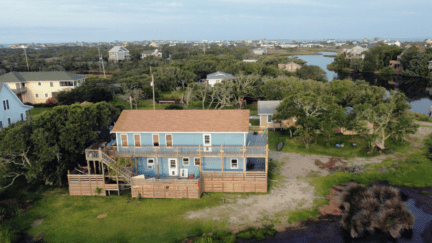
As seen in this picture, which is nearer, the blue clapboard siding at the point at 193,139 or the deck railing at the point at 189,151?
the deck railing at the point at 189,151

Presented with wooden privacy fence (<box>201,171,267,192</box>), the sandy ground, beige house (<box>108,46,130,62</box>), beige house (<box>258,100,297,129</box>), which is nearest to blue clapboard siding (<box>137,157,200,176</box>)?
wooden privacy fence (<box>201,171,267,192</box>)

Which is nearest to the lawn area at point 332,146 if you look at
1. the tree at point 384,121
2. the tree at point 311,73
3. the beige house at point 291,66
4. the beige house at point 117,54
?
the tree at point 384,121

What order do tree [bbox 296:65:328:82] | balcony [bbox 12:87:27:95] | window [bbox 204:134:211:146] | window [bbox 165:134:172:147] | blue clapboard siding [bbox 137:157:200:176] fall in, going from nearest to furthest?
1. window [bbox 204:134:211:146]
2. window [bbox 165:134:172:147]
3. blue clapboard siding [bbox 137:157:200:176]
4. balcony [bbox 12:87:27:95]
5. tree [bbox 296:65:328:82]

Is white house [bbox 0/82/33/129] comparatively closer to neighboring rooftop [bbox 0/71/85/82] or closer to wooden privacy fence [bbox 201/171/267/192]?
neighboring rooftop [bbox 0/71/85/82]

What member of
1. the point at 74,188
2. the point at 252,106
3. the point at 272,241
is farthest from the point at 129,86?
the point at 272,241

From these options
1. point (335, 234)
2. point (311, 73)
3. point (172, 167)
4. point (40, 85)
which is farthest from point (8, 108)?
point (311, 73)

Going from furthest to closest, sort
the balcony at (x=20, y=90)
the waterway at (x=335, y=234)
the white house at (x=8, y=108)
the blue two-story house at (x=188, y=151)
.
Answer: the balcony at (x=20, y=90), the white house at (x=8, y=108), the blue two-story house at (x=188, y=151), the waterway at (x=335, y=234)

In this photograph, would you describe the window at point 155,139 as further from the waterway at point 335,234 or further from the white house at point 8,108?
the white house at point 8,108

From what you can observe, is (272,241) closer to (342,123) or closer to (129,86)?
(342,123)
